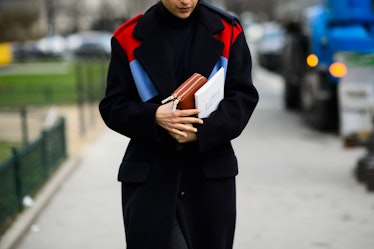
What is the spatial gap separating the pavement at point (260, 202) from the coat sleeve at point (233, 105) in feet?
9.61

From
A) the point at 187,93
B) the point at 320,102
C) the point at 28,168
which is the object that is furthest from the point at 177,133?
the point at 320,102

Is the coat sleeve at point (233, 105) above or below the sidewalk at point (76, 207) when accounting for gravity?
above

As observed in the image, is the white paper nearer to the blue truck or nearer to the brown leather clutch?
the brown leather clutch

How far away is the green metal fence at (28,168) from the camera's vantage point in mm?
6727

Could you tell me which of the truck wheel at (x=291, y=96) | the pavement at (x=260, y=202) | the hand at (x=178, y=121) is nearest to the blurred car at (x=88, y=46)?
the truck wheel at (x=291, y=96)

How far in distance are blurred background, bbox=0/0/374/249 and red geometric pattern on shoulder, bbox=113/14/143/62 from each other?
2.90 meters

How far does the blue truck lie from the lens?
1155 centimetres

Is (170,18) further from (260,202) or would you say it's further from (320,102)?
(320,102)

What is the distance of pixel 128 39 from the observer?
3.44m

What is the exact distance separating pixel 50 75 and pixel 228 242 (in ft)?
85.4

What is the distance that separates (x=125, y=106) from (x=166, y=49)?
0.29m

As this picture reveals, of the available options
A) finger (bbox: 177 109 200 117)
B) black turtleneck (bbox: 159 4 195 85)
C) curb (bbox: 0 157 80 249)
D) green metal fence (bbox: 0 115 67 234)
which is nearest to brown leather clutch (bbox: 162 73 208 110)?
finger (bbox: 177 109 200 117)

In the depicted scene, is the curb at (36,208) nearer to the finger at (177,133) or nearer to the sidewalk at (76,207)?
the sidewalk at (76,207)

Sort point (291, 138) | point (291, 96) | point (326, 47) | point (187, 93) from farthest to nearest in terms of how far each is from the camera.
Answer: point (291, 96)
point (291, 138)
point (326, 47)
point (187, 93)
